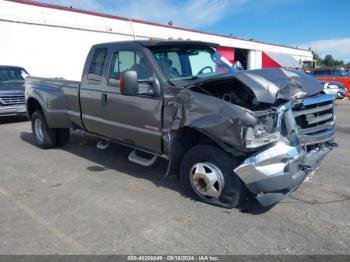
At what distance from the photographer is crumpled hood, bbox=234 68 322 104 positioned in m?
3.98

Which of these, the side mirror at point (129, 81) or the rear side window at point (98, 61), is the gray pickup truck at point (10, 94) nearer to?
the rear side window at point (98, 61)

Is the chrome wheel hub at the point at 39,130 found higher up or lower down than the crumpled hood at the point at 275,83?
lower down

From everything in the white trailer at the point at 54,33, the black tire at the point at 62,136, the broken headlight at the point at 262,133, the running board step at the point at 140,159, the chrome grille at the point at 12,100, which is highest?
the white trailer at the point at 54,33

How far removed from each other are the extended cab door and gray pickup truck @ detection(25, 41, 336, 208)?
0.01 meters

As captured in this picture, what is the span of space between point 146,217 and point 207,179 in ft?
2.70

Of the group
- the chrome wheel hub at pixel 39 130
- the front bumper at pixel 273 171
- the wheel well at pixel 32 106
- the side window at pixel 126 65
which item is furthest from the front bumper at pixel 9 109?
the front bumper at pixel 273 171

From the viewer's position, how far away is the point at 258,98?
13.0ft

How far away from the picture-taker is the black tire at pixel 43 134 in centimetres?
759

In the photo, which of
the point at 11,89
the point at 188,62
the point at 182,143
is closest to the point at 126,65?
the point at 188,62

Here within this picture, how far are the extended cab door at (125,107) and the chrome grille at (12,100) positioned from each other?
639 centimetres

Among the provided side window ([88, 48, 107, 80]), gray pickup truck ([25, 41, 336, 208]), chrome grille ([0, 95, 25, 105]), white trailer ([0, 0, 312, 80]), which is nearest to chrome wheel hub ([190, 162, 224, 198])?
gray pickup truck ([25, 41, 336, 208])

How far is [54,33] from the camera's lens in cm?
1911

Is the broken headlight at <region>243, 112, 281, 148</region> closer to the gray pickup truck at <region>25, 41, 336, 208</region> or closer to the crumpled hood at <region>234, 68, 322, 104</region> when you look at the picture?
the gray pickup truck at <region>25, 41, 336, 208</region>

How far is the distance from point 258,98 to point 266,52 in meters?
37.1
